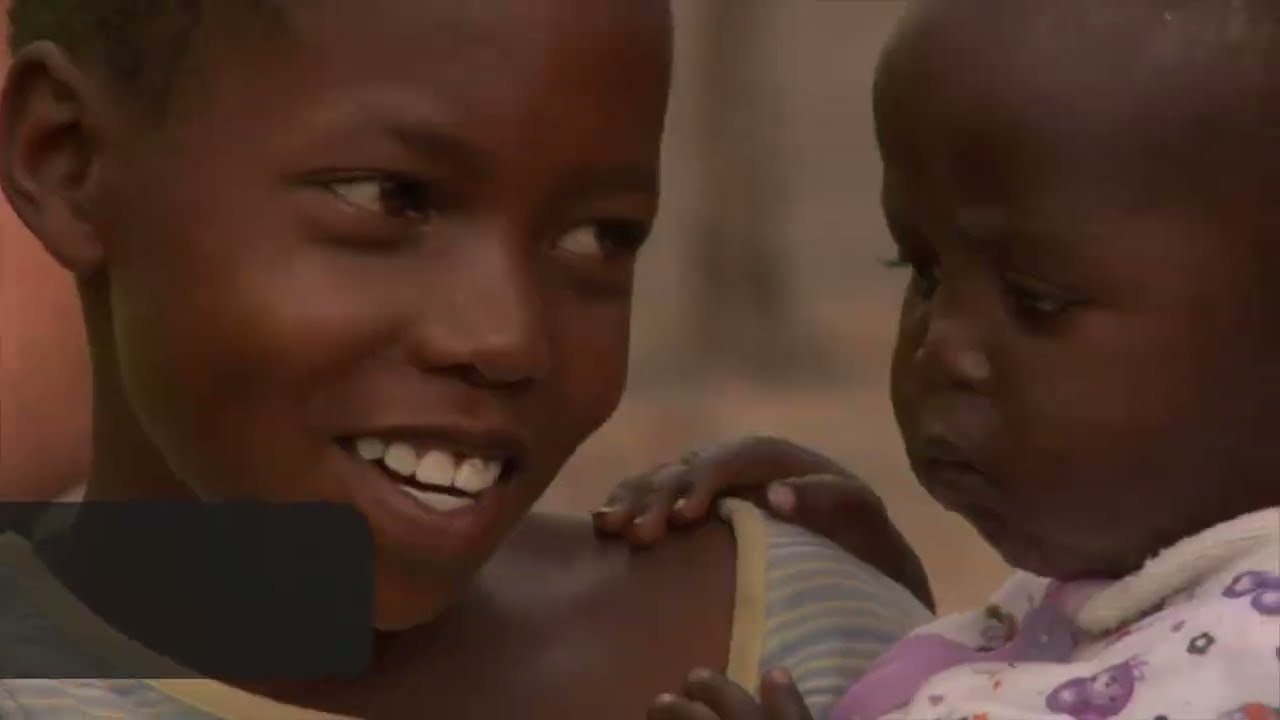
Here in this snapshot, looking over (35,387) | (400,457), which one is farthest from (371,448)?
(35,387)

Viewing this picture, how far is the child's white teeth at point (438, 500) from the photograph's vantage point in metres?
0.67

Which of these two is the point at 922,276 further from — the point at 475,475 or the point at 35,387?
the point at 35,387

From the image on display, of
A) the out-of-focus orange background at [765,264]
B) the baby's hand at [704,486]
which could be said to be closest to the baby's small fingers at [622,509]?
the baby's hand at [704,486]

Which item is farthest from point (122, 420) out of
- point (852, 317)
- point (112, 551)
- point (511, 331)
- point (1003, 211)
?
point (852, 317)

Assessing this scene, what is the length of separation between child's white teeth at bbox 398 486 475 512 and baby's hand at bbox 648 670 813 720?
0.13 meters

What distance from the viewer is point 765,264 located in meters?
2.08

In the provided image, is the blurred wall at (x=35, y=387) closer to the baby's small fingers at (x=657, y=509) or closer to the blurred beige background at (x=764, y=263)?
the baby's small fingers at (x=657, y=509)

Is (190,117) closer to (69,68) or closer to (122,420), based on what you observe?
(69,68)

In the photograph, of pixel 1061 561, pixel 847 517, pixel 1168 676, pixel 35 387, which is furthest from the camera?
pixel 35 387

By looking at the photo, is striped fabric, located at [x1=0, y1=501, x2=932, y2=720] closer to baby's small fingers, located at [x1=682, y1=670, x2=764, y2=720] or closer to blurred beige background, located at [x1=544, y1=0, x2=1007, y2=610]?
baby's small fingers, located at [x1=682, y1=670, x2=764, y2=720]

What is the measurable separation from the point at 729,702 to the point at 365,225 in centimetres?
26

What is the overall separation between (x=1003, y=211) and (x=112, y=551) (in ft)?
1.33

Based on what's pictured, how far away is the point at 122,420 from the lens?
771mm

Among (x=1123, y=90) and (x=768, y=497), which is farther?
(x=768, y=497)
